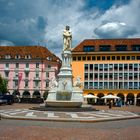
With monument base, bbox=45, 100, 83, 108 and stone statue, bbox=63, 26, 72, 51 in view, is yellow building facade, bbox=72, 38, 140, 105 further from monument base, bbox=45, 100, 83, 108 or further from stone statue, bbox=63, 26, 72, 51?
monument base, bbox=45, 100, 83, 108

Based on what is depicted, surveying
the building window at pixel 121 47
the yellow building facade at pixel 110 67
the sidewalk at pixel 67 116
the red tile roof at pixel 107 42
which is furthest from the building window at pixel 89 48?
the sidewalk at pixel 67 116

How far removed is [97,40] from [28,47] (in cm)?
2225

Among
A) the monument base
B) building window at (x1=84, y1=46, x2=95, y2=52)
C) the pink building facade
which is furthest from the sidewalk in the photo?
the pink building facade

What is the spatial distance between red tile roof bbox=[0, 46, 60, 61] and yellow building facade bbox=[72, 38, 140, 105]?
12.8 meters

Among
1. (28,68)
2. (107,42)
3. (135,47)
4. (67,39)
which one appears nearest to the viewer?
(67,39)

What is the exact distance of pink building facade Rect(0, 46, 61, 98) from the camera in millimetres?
106938

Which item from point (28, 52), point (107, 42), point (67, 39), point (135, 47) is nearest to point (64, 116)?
point (67, 39)

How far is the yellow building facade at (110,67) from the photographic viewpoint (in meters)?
96.5

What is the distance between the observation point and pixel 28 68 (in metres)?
109

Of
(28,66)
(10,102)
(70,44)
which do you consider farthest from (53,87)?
(28,66)

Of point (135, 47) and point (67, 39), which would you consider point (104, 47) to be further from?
point (67, 39)

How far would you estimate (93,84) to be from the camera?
98.3 meters

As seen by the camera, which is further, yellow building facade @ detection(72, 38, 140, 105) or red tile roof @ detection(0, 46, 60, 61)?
red tile roof @ detection(0, 46, 60, 61)

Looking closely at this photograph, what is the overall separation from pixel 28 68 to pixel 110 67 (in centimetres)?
2576
